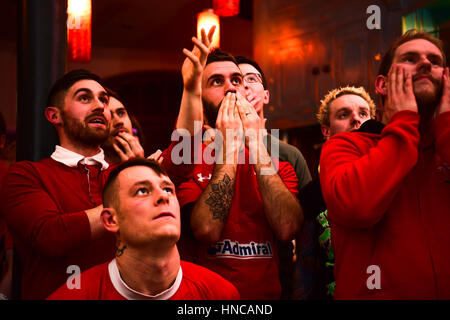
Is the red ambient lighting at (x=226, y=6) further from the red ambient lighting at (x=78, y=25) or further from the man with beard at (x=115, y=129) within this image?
the man with beard at (x=115, y=129)

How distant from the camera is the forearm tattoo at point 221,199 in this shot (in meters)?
1.77

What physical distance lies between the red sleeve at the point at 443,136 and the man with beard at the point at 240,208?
542 millimetres

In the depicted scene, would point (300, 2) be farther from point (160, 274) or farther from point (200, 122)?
point (160, 274)

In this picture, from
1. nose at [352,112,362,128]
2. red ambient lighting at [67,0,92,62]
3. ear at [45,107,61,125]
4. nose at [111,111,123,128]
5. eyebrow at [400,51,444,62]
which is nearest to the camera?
eyebrow at [400,51,444,62]

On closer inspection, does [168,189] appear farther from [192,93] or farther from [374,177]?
[374,177]

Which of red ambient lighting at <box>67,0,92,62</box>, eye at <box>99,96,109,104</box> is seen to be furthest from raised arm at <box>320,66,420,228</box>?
red ambient lighting at <box>67,0,92,62</box>

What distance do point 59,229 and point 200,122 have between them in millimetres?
645

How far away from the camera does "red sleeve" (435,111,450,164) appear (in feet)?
4.95

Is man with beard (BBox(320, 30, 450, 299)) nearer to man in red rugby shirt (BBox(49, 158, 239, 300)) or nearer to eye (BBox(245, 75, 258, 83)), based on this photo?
man in red rugby shirt (BBox(49, 158, 239, 300))

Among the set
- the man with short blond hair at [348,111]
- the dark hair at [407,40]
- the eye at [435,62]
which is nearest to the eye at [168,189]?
the dark hair at [407,40]

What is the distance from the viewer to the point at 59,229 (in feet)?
5.59

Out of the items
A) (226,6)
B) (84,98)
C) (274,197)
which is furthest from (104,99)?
(226,6)

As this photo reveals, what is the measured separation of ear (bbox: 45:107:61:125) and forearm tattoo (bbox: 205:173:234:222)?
77 centimetres

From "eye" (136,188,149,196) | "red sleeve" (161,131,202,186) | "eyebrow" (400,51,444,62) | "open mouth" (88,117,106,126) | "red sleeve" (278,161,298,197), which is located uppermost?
"eyebrow" (400,51,444,62)
